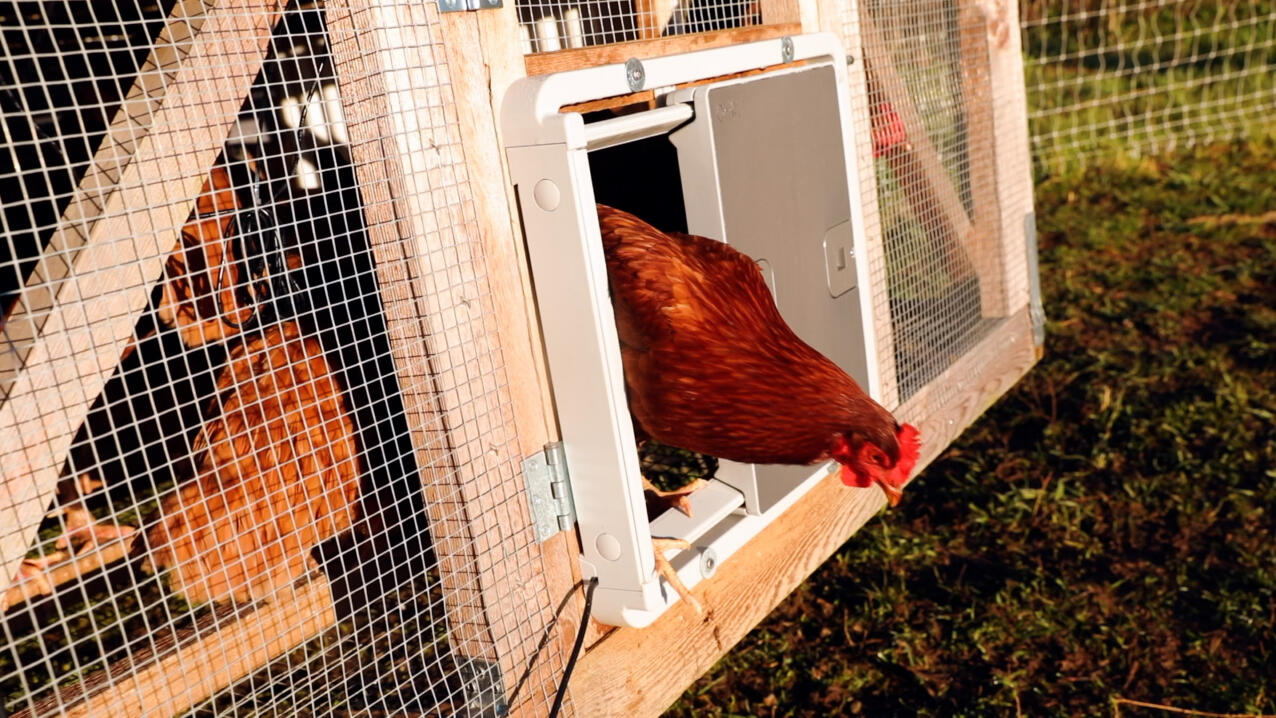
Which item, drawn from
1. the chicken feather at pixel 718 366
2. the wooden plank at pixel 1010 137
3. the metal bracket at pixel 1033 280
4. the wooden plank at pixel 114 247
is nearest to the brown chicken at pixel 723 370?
the chicken feather at pixel 718 366

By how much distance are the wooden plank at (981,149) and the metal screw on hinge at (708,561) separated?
1340 millimetres

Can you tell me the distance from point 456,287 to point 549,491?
1.04 feet

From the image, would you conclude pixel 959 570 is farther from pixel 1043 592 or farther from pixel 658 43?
pixel 658 43

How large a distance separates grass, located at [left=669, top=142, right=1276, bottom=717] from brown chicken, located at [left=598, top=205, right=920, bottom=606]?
28.7 inches

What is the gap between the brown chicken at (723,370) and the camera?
1.63 metres

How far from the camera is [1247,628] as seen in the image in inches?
87.7

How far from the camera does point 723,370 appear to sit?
1.63m

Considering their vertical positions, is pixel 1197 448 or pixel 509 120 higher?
pixel 509 120

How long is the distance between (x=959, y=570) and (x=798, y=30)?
→ 4.39ft

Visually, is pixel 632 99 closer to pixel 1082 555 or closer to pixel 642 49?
pixel 642 49

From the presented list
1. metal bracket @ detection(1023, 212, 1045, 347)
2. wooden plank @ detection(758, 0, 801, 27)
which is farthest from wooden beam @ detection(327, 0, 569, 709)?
metal bracket @ detection(1023, 212, 1045, 347)

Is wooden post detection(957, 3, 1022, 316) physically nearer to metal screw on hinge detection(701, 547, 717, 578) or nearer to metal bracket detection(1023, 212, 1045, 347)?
metal bracket detection(1023, 212, 1045, 347)

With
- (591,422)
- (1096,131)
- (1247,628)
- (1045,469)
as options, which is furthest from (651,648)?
(1096,131)

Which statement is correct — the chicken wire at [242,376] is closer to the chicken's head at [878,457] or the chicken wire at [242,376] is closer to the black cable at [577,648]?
the black cable at [577,648]
